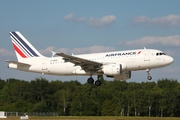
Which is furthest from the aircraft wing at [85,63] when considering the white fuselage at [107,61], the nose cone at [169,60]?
the nose cone at [169,60]

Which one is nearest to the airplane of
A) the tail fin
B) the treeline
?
the tail fin

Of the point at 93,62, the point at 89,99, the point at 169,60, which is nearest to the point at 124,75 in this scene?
the point at 93,62

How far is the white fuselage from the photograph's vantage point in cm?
6525

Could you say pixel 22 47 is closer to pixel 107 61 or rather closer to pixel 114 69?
pixel 107 61

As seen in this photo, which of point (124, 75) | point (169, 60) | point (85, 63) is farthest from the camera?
point (124, 75)

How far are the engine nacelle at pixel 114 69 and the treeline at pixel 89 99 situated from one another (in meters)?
59.2

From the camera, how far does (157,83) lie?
160 metres

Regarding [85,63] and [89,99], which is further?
[89,99]

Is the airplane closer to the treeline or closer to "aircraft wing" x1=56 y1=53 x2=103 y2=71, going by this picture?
"aircraft wing" x1=56 y1=53 x2=103 y2=71

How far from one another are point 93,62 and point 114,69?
322 centimetres

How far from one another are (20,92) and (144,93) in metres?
38.0

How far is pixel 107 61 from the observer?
221 feet

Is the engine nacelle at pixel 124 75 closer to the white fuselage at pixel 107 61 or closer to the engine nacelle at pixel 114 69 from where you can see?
the white fuselage at pixel 107 61

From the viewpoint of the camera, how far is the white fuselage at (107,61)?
65.2 meters
